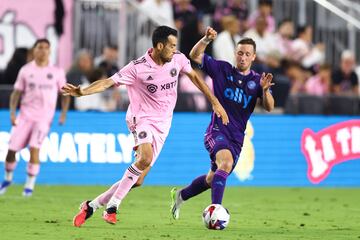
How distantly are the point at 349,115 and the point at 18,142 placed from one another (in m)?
7.37

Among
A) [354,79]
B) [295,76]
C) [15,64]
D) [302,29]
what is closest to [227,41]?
[295,76]

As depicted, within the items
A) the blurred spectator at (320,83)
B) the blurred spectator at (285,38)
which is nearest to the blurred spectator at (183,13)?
the blurred spectator at (285,38)

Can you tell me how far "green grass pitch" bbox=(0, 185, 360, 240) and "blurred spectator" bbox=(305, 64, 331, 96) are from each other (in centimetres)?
354

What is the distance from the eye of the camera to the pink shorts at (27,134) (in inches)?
728

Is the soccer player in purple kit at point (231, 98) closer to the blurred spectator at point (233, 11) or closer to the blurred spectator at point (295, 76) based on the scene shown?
the blurred spectator at point (233, 11)

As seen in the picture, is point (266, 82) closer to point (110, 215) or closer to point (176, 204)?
point (176, 204)

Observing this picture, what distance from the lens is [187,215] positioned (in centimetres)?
1496

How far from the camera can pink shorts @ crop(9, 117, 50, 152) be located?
18.5m

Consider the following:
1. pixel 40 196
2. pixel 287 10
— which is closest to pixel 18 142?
pixel 40 196

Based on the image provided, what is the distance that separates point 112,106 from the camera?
21.8 m

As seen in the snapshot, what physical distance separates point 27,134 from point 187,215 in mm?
4578

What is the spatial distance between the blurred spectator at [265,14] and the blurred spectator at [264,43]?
168mm

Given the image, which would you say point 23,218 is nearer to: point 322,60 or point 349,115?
point 349,115

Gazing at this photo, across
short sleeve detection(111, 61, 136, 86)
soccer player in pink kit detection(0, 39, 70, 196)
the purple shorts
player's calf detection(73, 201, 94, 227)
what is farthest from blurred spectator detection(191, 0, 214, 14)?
player's calf detection(73, 201, 94, 227)
